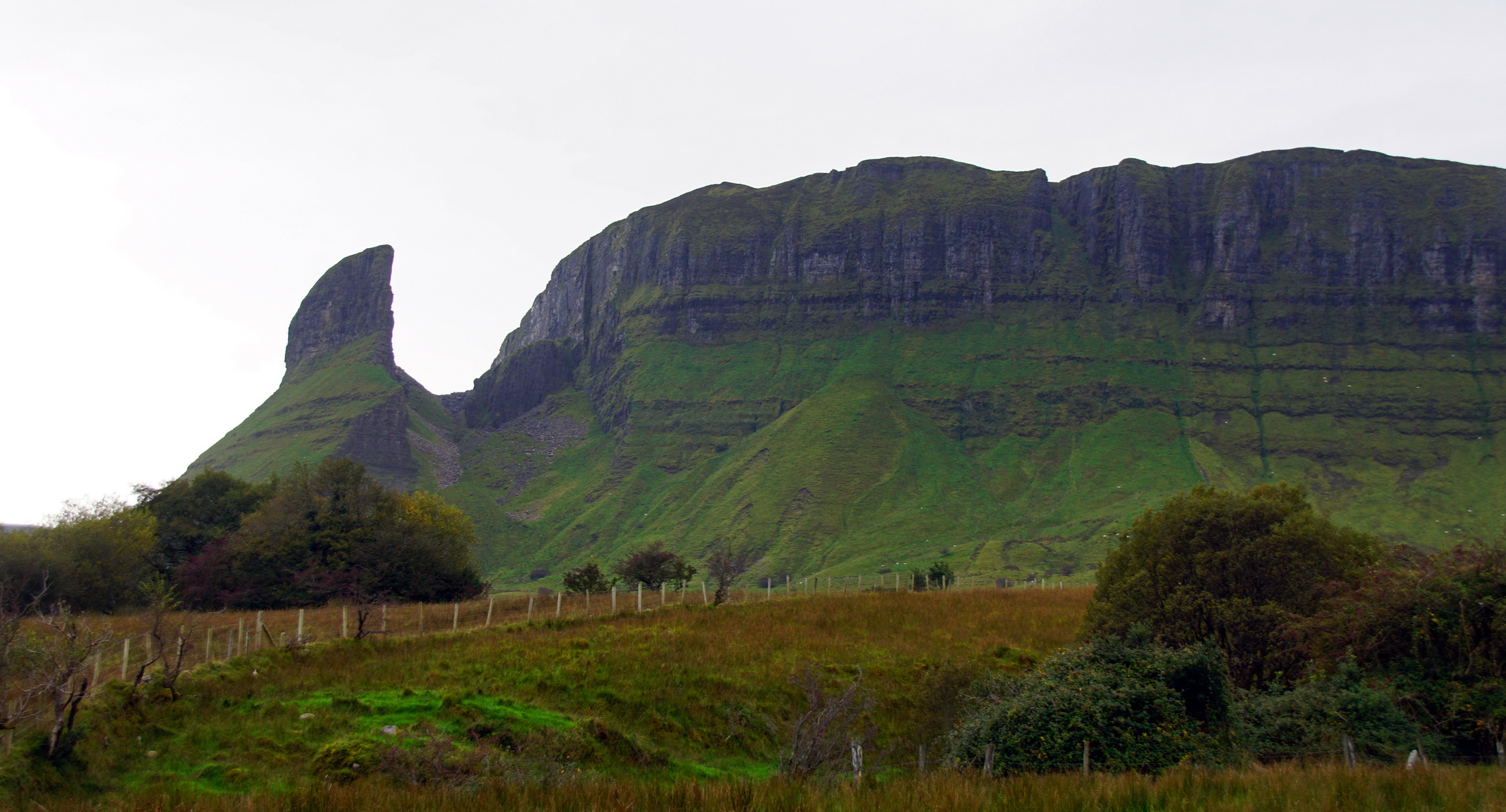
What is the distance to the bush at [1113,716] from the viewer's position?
17.7 meters

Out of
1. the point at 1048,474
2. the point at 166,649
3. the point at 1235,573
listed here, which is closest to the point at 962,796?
the point at 1235,573

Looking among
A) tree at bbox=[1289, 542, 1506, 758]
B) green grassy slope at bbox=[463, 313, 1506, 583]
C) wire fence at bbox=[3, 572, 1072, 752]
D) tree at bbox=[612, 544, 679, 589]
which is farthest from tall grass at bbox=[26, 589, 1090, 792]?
green grassy slope at bbox=[463, 313, 1506, 583]

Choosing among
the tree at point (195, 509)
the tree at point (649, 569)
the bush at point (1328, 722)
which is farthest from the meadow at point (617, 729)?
the tree at point (195, 509)

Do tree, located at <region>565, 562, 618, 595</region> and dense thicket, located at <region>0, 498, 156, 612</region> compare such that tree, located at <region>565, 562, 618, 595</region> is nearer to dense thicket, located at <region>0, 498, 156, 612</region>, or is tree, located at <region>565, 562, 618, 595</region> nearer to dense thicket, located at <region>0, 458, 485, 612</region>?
dense thicket, located at <region>0, 458, 485, 612</region>

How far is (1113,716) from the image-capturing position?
18.2m

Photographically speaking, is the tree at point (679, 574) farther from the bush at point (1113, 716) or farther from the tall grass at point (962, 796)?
the tall grass at point (962, 796)

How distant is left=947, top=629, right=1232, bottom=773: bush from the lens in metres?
17.7

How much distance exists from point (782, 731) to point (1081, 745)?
11227mm

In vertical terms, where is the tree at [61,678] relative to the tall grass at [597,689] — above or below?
above

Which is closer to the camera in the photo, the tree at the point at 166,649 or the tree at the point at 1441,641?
the tree at the point at 1441,641

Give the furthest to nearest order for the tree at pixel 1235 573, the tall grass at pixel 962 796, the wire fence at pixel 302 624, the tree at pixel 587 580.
→ the tree at pixel 587 580 → the tree at pixel 1235 573 → the wire fence at pixel 302 624 → the tall grass at pixel 962 796

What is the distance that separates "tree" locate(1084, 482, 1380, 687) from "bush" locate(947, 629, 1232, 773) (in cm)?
548

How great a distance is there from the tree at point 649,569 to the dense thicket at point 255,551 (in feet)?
32.1

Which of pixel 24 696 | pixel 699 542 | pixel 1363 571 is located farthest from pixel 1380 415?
pixel 24 696
